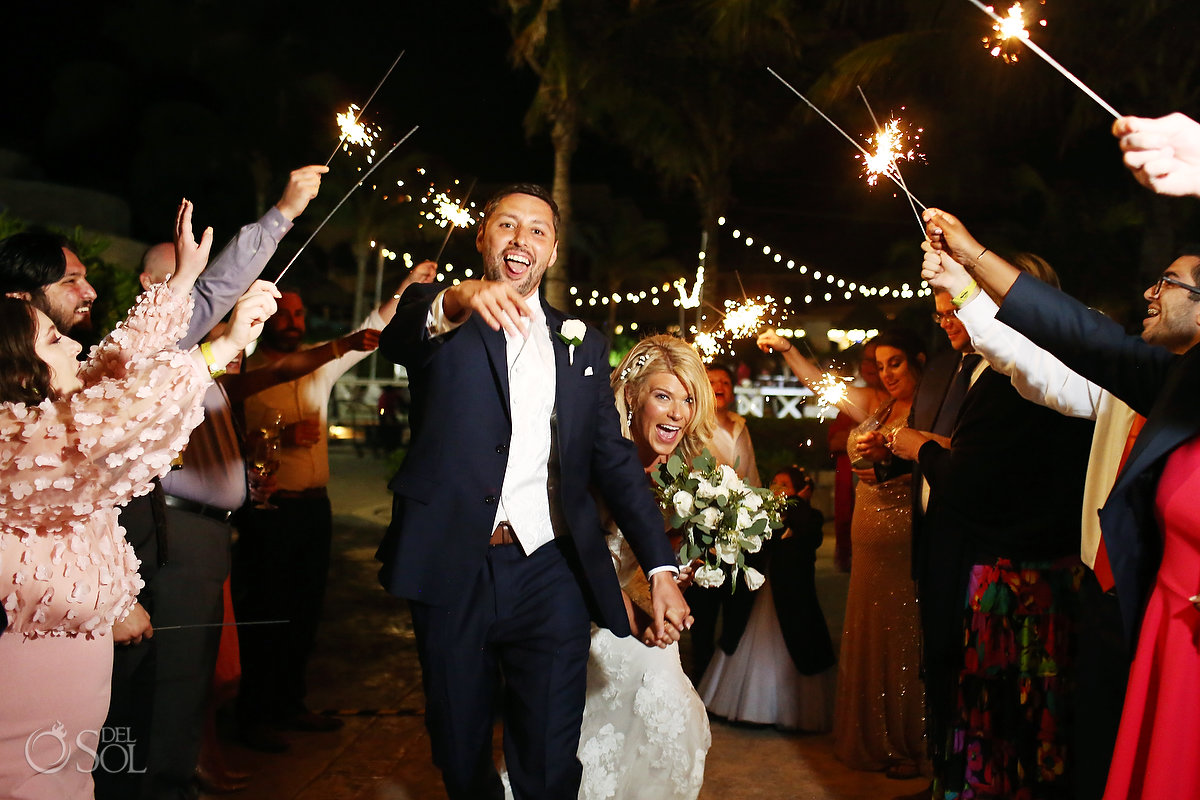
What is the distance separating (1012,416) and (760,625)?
2224 mm

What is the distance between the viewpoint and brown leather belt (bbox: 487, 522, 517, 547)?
3.24 m

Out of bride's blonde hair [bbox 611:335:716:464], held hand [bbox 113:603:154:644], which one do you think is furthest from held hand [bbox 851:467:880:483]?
held hand [bbox 113:603:154:644]

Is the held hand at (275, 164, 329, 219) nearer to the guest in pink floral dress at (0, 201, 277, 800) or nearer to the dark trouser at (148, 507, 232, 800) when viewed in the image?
the guest in pink floral dress at (0, 201, 277, 800)

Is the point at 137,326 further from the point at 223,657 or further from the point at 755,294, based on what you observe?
the point at 755,294

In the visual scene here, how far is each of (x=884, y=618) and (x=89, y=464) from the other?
3.98 metres

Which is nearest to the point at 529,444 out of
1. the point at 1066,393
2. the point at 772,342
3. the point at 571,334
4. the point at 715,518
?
the point at 571,334

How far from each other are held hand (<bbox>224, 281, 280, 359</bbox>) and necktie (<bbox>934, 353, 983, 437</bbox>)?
283 cm

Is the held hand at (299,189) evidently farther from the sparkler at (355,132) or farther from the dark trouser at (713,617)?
the dark trouser at (713,617)

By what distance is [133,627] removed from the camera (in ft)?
10.4

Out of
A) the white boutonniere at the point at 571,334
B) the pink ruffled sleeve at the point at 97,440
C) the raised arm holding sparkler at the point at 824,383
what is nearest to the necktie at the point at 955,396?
the raised arm holding sparkler at the point at 824,383

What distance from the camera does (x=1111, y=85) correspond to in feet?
39.1

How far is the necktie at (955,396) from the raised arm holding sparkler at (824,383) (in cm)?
94

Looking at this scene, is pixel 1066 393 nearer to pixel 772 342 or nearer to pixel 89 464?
pixel 772 342

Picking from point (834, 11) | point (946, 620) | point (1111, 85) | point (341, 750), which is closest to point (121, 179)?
point (834, 11)
